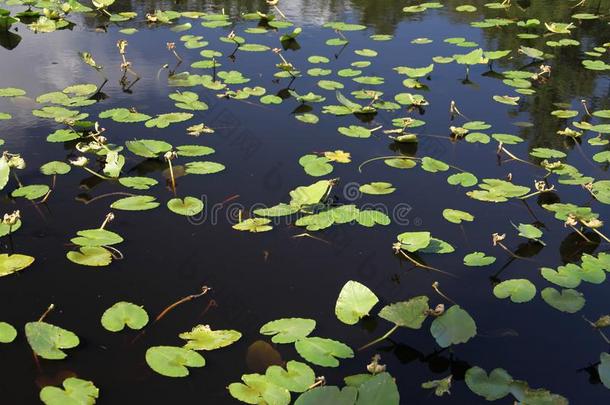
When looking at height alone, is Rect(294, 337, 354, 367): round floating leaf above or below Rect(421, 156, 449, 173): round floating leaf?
A: below

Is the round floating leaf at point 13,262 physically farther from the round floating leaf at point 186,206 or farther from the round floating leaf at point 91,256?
the round floating leaf at point 186,206

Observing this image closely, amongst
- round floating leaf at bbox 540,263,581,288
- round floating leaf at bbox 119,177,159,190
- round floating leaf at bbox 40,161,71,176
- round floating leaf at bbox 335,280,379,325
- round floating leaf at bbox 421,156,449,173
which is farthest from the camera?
round floating leaf at bbox 421,156,449,173

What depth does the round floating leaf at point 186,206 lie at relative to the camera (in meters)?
2.92

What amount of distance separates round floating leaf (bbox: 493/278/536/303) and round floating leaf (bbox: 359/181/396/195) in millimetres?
873

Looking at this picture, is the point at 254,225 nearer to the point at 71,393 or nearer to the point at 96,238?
the point at 96,238

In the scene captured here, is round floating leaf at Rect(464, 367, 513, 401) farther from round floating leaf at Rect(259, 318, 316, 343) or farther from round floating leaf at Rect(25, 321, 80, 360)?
round floating leaf at Rect(25, 321, 80, 360)

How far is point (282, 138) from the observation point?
3.74 metres

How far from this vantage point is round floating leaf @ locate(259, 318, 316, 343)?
7.18 ft

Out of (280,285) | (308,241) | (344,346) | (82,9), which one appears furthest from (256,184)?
(82,9)

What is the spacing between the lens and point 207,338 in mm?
2180

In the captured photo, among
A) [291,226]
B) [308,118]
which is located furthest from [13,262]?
[308,118]

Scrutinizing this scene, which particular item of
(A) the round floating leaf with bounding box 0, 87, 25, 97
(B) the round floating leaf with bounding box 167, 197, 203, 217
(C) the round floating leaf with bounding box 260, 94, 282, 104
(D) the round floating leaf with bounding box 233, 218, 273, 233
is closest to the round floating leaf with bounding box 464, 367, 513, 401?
(D) the round floating leaf with bounding box 233, 218, 273, 233

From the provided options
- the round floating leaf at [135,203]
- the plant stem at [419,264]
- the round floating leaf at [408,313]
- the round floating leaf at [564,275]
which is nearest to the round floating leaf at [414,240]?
the plant stem at [419,264]

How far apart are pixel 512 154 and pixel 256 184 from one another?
1.66 meters
